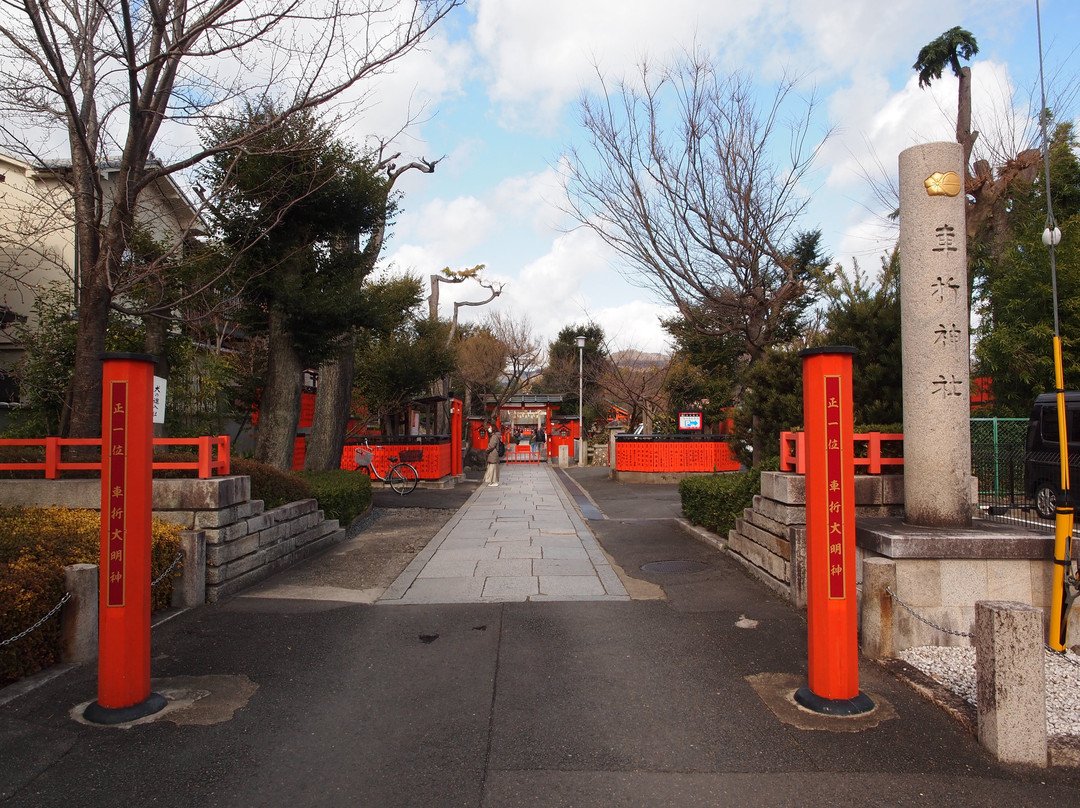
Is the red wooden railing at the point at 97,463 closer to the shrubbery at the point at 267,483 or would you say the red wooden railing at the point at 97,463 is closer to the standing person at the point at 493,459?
the shrubbery at the point at 267,483

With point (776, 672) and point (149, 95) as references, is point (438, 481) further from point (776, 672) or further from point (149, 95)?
point (776, 672)

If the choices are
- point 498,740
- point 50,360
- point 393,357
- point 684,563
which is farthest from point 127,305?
point 498,740

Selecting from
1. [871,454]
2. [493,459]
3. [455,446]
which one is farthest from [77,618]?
[455,446]

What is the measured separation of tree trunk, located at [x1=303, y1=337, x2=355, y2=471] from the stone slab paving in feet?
9.75

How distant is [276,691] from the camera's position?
440 cm

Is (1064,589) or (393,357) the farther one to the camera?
(393,357)

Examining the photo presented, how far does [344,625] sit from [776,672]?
3.36m

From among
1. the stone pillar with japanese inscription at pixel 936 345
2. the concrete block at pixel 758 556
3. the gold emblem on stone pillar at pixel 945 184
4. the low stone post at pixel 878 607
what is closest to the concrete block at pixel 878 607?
the low stone post at pixel 878 607

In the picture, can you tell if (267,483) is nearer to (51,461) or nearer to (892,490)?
(51,461)

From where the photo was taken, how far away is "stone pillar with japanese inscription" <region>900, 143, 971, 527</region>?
579cm

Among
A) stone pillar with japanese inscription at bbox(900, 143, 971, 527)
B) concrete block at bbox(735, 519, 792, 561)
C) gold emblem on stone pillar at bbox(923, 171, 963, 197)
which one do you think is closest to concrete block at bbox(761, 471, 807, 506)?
concrete block at bbox(735, 519, 792, 561)

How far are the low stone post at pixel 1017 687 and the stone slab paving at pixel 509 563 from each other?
3.52 meters

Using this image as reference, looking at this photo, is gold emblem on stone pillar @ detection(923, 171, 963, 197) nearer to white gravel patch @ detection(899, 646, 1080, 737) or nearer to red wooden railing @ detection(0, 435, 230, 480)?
white gravel patch @ detection(899, 646, 1080, 737)

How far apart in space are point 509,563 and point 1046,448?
798 cm
